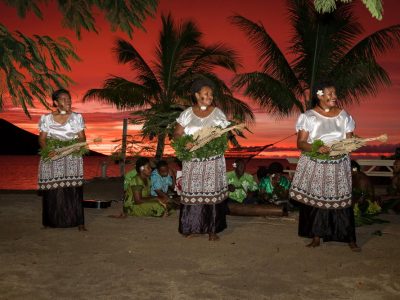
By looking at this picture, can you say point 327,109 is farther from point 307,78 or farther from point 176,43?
point 176,43

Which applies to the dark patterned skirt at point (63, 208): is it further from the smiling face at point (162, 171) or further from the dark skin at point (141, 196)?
the smiling face at point (162, 171)

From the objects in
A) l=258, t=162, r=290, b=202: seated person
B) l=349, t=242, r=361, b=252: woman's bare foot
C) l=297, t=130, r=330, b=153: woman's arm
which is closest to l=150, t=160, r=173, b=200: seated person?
l=258, t=162, r=290, b=202: seated person

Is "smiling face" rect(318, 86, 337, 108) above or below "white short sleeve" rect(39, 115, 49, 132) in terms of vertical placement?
above

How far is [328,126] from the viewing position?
589cm

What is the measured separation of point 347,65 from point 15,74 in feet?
40.7

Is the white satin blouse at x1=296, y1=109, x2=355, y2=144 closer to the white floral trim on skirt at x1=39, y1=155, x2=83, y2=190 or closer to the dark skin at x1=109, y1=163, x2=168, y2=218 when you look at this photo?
the white floral trim on skirt at x1=39, y1=155, x2=83, y2=190

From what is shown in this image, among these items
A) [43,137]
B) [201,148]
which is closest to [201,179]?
[201,148]

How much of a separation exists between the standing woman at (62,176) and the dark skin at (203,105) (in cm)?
150

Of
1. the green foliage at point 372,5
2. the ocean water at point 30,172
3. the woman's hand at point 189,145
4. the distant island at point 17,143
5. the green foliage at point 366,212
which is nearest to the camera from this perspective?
the green foliage at point 372,5

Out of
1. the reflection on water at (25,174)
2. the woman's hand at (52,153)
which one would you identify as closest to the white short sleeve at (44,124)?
the woman's hand at (52,153)

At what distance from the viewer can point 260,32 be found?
15.8 metres

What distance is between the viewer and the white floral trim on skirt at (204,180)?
660 centimetres

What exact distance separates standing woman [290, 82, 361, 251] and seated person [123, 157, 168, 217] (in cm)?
333

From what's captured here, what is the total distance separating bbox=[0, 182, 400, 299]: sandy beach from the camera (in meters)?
4.25
